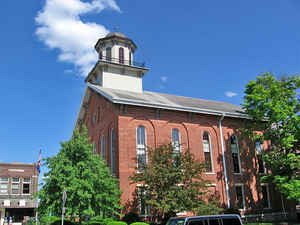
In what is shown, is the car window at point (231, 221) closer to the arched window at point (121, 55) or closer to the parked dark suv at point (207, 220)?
the parked dark suv at point (207, 220)

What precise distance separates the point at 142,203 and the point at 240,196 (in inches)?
448

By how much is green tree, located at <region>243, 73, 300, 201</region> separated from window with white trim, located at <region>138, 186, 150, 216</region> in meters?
10.2

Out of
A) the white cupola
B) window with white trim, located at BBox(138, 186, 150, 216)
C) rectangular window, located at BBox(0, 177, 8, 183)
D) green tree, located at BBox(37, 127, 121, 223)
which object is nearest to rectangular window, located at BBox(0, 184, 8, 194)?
rectangular window, located at BBox(0, 177, 8, 183)

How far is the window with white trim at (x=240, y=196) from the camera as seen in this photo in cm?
2858

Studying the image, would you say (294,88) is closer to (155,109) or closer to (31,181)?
(155,109)

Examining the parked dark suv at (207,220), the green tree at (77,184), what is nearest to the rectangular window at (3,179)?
the green tree at (77,184)

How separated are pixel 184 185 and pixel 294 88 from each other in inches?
491

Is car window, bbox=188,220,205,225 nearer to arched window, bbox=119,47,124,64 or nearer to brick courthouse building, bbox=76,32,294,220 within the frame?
brick courthouse building, bbox=76,32,294,220

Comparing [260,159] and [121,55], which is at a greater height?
[121,55]

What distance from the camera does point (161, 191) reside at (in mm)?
20672

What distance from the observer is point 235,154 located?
101 feet

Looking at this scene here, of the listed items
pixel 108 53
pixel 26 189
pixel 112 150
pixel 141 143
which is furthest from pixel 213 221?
pixel 26 189

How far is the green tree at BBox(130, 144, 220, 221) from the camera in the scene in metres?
20.0

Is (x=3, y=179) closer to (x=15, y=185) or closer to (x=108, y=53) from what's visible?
(x=15, y=185)
